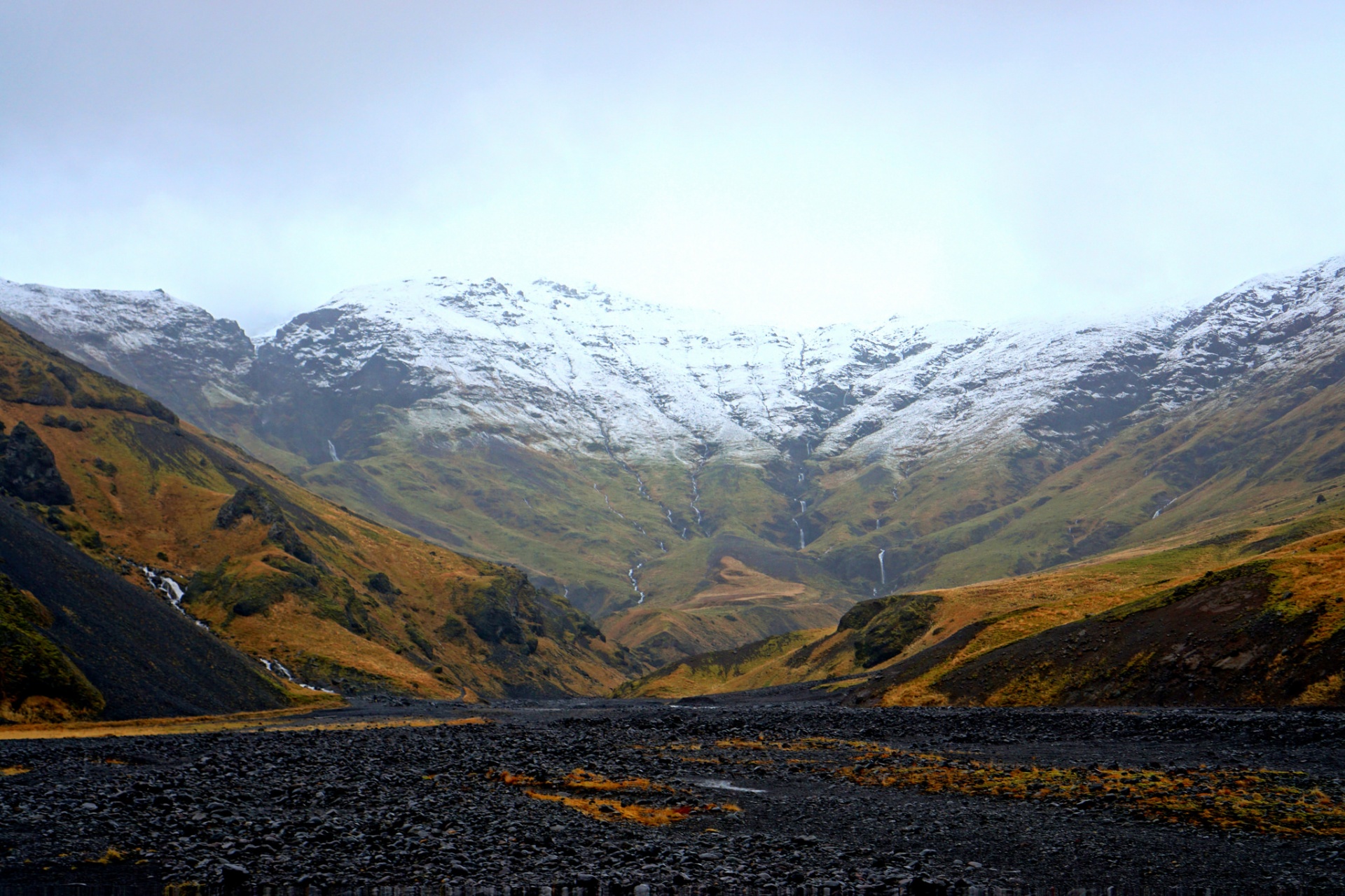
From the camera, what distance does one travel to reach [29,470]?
338 feet

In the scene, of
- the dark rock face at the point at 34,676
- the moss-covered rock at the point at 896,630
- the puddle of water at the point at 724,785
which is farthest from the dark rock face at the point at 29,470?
the puddle of water at the point at 724,785

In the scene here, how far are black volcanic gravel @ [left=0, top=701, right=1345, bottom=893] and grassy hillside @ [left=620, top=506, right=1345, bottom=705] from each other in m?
5.11

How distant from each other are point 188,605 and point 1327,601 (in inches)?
4074

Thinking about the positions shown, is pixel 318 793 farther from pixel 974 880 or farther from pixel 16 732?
pixel 16 732

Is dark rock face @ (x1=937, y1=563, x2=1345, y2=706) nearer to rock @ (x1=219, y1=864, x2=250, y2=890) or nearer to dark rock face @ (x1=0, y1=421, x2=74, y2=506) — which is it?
rock @ (x1=219, y1=864, x2=250, y2=890)

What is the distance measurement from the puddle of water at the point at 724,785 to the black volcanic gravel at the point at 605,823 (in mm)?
363

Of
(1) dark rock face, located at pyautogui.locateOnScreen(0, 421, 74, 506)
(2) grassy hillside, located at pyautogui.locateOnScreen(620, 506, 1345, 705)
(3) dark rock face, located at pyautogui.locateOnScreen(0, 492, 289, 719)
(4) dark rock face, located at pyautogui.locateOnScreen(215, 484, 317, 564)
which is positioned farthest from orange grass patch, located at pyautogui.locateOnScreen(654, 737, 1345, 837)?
(1) dark rock face, located at pyautogui.locateOnScreen(0, 421, 74, 506)

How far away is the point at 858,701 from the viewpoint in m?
75.3

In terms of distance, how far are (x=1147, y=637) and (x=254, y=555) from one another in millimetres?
100526

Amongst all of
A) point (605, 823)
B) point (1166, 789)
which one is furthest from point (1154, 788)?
point (605, 823)

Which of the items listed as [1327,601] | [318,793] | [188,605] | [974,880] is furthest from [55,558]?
[1327,601]

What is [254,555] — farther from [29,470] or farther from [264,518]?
[29,470]

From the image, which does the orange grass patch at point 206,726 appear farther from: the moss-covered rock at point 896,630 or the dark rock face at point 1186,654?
the moss-covered rock at point 896,630

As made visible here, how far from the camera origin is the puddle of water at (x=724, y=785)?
31.0m
